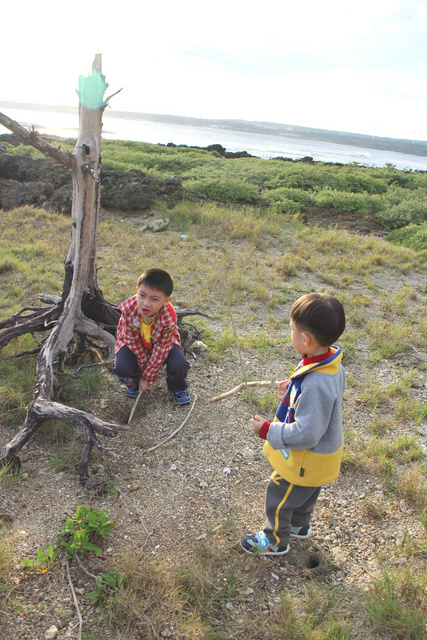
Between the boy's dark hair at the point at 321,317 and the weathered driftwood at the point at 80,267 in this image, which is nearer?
the boy's dark hair at the point at 321,317

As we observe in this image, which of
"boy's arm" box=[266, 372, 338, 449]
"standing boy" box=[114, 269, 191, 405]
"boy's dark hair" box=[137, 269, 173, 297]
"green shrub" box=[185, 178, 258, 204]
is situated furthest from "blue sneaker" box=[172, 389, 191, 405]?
"green shrub" box=[185, 178, 258, 204]

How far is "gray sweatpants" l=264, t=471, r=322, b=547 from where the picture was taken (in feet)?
7.49

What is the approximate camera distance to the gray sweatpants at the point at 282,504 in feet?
7.49

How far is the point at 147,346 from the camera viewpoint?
3641 mm

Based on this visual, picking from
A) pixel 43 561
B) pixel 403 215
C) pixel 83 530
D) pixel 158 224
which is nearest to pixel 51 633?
pixel 43 561

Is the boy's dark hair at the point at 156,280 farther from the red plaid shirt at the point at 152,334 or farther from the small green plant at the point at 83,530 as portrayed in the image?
the small green plant at the point at 83,530

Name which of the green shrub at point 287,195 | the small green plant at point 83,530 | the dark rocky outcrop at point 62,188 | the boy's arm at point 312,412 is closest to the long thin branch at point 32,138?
the small green plant at point 83,530

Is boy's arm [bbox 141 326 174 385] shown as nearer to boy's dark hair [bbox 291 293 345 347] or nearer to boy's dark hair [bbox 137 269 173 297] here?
boy's dark hair [bbox 137 269 173 297]

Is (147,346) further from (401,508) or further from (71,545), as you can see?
(401,508)

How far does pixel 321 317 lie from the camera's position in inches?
79.7

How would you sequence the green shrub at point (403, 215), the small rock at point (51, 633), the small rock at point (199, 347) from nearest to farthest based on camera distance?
the small rock at point (51, 633) < the small rock at point (199, 347) < the green shrub at point (403, 215)

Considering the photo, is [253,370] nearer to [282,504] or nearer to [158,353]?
[158,353]

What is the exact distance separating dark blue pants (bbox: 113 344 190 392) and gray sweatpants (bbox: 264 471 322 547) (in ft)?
4.96

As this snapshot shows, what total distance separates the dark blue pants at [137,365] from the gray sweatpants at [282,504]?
1.51 meters
